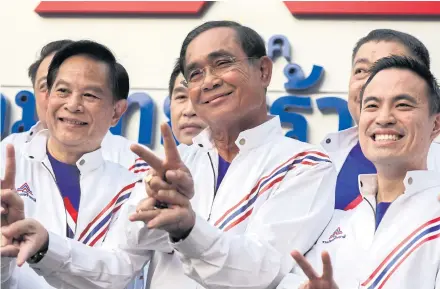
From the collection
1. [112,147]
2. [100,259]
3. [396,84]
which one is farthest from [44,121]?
[396,84]

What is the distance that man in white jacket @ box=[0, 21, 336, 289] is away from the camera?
2.41m

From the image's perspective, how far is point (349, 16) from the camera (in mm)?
4719

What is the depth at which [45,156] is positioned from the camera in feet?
10.1

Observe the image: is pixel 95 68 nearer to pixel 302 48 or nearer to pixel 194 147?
pixel 194 147

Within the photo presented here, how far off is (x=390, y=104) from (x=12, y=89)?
3274mm

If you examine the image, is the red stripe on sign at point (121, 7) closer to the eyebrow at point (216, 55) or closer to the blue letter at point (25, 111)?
the blue letter at point (25, 111)

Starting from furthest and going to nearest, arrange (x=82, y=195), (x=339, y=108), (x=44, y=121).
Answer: (x=339, y=108) → (x=44, y=121) → (x=82, y=195)

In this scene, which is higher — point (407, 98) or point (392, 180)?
point (407, 98)

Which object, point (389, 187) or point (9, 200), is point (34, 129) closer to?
point (9, 200)

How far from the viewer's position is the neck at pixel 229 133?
2.74 m

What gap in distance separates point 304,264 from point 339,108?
2.58 metres

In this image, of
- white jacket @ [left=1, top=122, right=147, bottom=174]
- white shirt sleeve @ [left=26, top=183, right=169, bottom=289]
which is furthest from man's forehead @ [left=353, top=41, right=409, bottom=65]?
white jacket @ [left=1, top=122, right=147, bottom=174]

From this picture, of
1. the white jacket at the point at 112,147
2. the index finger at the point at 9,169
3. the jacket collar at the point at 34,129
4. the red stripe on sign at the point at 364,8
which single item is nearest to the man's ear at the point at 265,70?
the index finger at the point at 9,169

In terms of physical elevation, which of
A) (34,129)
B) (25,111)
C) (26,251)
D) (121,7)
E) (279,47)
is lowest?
(26,251)
